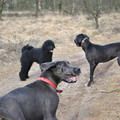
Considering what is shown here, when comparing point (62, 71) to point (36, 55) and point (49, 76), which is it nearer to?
point (49, 76)

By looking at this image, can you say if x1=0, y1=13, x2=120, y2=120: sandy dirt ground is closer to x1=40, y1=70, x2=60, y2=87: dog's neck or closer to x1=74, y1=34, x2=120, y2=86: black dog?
x1=74, y1=34, x2=120, y2=86: black dog

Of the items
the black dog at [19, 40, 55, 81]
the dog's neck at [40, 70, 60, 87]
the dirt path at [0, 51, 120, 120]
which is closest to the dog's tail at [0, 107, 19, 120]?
the dog's neck at [40, 70, 60, 87]

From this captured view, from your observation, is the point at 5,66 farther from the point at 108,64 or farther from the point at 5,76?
the point at 108,64

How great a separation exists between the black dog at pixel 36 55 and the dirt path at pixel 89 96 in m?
0.56

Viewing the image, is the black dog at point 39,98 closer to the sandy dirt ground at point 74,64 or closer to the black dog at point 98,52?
the sandy dirt ground at point 74,64

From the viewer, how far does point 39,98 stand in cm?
293

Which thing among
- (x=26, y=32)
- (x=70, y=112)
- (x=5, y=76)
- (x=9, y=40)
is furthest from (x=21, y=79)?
(x=26, y=32)

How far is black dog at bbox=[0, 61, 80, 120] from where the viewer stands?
248 cm

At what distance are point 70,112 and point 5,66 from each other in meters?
5.65

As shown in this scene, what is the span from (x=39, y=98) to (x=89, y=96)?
2.70 meters

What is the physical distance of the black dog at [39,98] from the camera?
248 centimetres

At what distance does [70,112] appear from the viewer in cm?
442

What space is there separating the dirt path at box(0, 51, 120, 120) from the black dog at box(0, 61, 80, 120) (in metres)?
1.31

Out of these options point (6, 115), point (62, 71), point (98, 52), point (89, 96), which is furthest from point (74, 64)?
point (6, 115)
